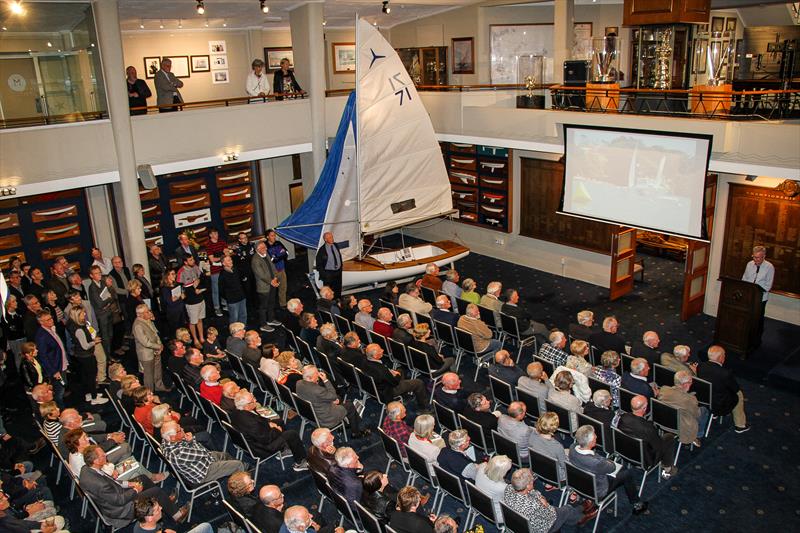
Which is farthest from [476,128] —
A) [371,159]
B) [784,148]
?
[784,148]

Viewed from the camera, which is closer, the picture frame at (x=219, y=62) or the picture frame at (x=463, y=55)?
the picture frame at (x=219, y=62)

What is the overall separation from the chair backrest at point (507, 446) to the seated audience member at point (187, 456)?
9.59ft

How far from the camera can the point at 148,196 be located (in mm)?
14789

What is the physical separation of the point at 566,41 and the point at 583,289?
4.99 metres

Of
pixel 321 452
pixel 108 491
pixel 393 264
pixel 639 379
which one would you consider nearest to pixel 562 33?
pixel 393 264

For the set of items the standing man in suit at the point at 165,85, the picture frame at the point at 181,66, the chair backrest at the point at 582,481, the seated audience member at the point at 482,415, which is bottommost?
the chair backrest at the point at 582,481

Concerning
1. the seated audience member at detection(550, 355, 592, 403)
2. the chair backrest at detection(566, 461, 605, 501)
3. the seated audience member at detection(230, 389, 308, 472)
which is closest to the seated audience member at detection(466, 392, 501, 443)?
the seated audience member at detection(550, 355, 592, 403)

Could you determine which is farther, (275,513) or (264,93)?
(264,93)

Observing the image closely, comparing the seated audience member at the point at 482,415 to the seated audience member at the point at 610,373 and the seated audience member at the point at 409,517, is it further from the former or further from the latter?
the seated audience member at the point at 409,517

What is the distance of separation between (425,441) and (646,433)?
2317mm

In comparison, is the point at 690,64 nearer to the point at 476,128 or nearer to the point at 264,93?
the point at 476,128

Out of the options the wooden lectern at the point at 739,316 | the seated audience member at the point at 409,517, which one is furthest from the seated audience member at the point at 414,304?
the seated audience member at the point at 409,517

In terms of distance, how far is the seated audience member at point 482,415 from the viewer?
7410 mm

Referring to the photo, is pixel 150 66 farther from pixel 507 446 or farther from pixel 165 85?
pixel 507 446
